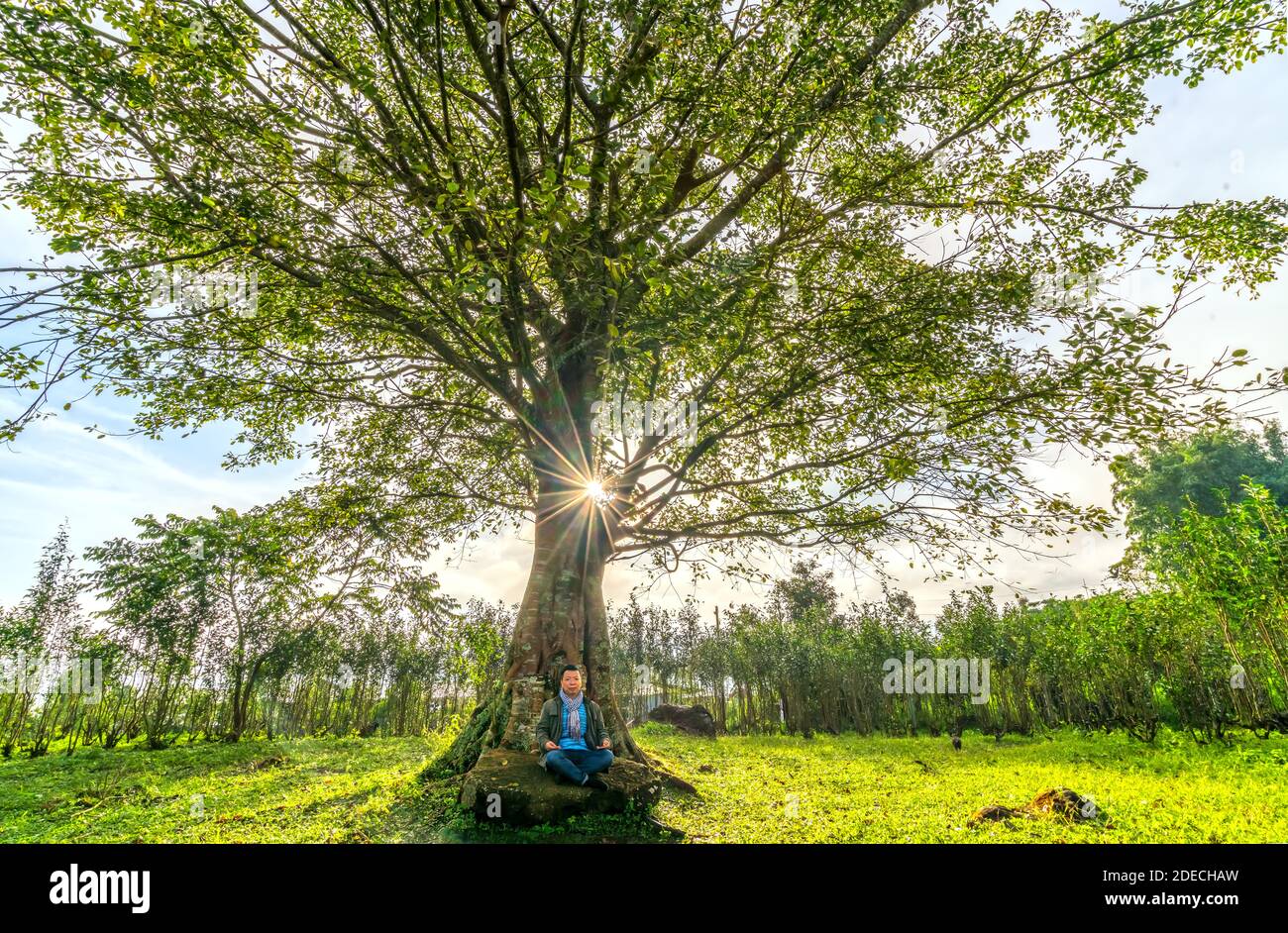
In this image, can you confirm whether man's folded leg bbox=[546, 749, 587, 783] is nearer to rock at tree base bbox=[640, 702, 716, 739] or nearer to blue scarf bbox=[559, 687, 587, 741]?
blue scarf bbox=[559, 687, 587, 741]

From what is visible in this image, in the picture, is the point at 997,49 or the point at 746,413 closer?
the point at 997,49

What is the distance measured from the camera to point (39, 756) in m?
19.0

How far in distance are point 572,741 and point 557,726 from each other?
284 mm

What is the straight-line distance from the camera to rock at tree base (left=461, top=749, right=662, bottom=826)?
6715mm

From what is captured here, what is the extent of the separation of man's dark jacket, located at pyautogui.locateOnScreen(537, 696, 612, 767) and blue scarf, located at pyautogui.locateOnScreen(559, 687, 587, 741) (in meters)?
0.11

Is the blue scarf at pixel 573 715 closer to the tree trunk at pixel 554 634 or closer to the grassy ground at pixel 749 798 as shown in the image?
the grassy ground at pixel 749 798

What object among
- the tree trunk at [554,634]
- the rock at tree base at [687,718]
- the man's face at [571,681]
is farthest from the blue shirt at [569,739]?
the rock at tree base at [687,718]

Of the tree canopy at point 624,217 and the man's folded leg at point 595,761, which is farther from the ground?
the tree canopy at point 624,217

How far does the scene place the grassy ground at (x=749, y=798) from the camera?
6.89m

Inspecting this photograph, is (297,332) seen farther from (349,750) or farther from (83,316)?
(349,750)

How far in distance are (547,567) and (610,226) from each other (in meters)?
6.28

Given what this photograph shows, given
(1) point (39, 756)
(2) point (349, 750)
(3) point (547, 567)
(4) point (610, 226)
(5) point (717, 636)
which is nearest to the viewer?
(4) point (610, 226)

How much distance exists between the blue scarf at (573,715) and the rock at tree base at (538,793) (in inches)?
23.7
